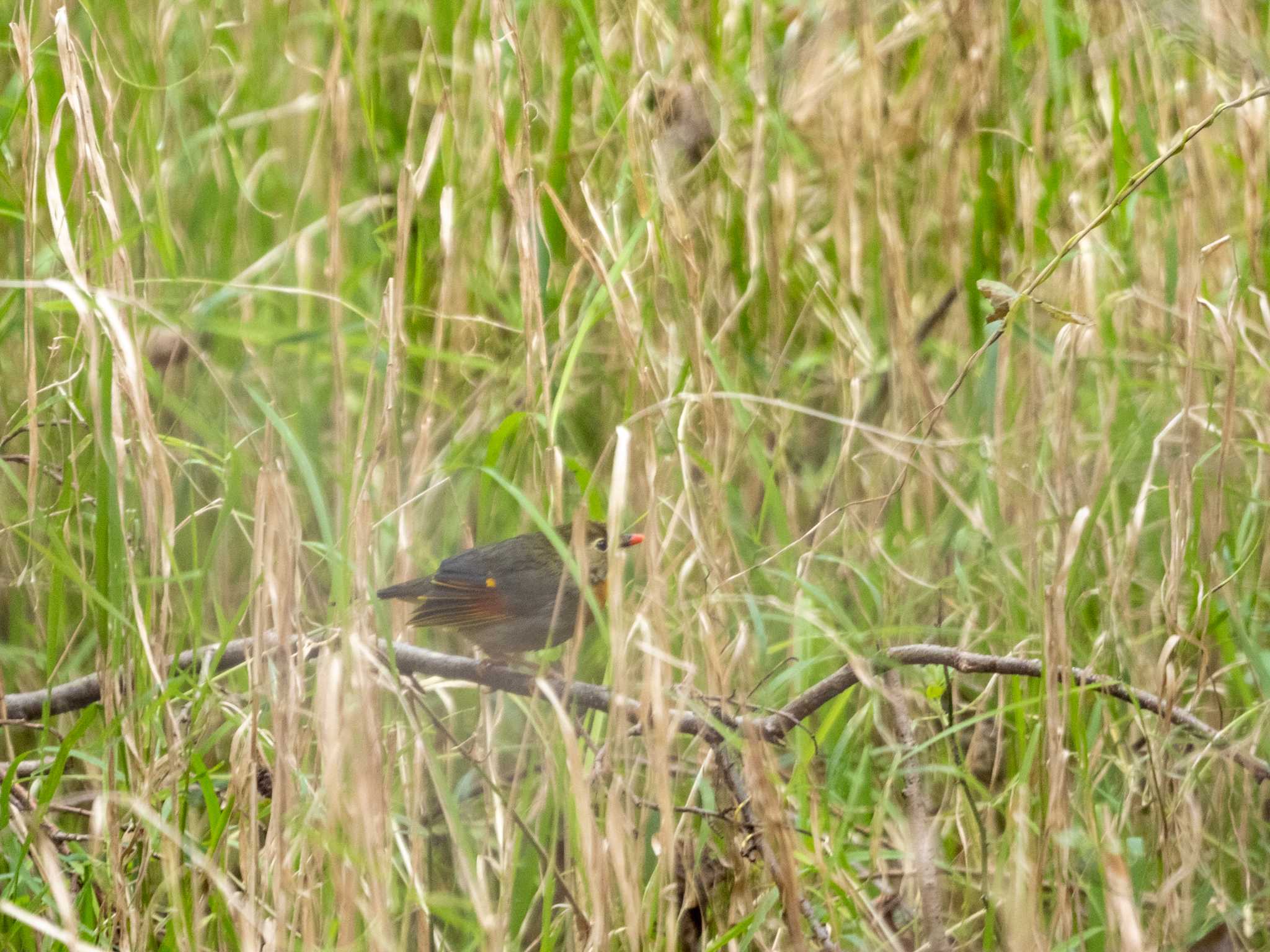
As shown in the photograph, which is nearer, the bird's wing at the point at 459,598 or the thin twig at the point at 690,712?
the thin twig at the point at 690,712

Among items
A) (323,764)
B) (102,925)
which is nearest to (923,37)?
(323,764)

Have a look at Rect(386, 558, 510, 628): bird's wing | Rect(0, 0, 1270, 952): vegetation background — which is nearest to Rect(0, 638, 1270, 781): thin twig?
Rect(0, 0, 1270, 952): vegetation background

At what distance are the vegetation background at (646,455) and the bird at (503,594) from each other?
9cm

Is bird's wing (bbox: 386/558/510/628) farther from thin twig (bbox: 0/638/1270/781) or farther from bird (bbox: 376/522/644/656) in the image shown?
thin twig (bbox: 0/638/1270/781)

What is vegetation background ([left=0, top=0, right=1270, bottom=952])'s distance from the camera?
1.75 meters

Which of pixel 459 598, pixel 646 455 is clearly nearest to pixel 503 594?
pixel 459 598

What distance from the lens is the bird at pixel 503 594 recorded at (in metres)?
2.32

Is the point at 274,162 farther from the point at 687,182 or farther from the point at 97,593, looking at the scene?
the point at 97,593

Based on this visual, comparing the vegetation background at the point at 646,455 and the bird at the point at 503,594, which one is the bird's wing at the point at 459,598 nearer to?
the bird at the point at 503,594

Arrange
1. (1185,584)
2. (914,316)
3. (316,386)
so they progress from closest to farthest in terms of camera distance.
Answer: (1185,584) < (316,386) < (914,316)

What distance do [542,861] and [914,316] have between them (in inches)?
67.4

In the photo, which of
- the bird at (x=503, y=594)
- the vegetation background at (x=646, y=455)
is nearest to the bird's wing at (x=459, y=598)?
the bird at (x=503, y=594)

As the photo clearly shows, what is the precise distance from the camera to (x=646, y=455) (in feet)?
6.56

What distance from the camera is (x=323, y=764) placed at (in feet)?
5.33
